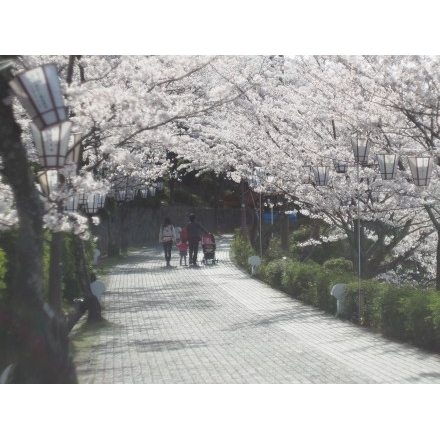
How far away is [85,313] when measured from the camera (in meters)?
10.5

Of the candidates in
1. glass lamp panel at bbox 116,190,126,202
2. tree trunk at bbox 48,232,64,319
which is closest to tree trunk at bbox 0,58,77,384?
tree trunk at bbox 48,232,64,319

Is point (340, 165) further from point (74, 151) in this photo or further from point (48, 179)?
point (48, 179)

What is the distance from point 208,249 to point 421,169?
416 inches

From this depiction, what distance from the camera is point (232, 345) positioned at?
8.95m

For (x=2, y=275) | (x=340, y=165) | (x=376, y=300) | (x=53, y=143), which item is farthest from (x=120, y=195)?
(x=53, y=143)

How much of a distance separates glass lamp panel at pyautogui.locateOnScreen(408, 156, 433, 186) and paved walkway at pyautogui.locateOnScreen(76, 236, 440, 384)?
6.19 ft

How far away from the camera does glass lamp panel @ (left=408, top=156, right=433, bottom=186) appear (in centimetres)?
880

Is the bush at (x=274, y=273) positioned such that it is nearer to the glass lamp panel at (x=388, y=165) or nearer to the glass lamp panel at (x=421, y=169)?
the glass lamp panel at (x=388, y=165)

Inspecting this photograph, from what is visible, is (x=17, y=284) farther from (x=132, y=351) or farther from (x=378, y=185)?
(x=378, y=185)

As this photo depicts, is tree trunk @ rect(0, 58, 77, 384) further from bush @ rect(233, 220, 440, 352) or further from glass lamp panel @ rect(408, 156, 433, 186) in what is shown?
glass lamp panel @ rect(408, 156, 433, 186)

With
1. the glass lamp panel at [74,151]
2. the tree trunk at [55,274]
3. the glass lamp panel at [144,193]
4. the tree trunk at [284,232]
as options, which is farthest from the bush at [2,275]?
the glass lamp panel at [144,193]

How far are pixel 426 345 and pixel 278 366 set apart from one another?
1877 millimetres

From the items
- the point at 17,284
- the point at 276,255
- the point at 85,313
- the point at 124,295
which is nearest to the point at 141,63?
the point at 17,284

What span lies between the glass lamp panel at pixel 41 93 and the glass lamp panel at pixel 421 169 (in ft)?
14.8
